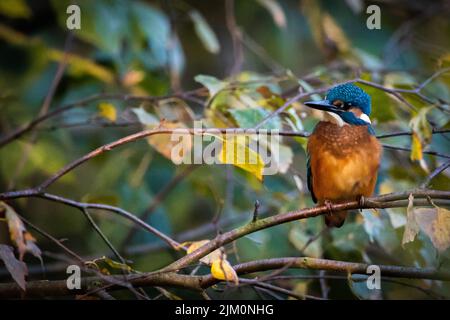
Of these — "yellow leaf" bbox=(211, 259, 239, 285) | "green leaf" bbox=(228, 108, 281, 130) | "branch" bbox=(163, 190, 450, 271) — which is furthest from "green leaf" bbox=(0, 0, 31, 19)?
"yellow leaf" bbox=(211, 259, 239, 285)

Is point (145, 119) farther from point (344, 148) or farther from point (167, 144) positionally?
point (344, 148)

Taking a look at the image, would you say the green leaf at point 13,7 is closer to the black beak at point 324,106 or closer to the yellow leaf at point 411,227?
the black beak at point 324,106

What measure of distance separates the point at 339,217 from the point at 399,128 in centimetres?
76

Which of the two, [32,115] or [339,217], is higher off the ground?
[32,115]

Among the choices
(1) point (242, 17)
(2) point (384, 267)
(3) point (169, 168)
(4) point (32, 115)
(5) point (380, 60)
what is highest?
(1) point (242, 17)

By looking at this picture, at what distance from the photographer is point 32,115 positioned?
4.19 m

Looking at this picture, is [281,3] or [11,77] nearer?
[11,77]

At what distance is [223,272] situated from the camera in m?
2.20

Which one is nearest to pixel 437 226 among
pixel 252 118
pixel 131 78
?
→ pixel 252 118

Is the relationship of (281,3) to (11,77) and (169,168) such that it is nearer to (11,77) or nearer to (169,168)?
(169,168)

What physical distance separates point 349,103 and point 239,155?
0.89 m

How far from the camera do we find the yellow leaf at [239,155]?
94.4 inches

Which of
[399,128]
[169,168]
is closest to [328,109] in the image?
[399,128]

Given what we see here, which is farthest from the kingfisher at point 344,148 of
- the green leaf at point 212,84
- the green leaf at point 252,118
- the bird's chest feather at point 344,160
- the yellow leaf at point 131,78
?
the yellow leaf at point 131,78
